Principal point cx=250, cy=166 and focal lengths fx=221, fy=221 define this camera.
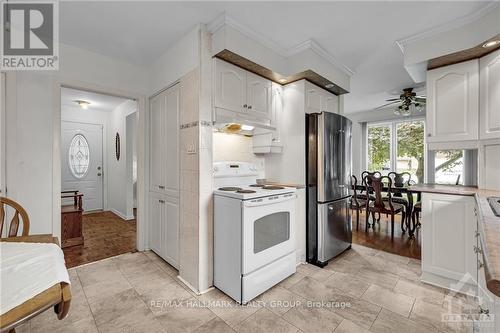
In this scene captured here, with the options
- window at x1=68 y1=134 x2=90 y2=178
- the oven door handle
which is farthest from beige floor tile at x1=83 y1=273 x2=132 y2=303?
window at x1=68 y1=134 x2=90 y2=178

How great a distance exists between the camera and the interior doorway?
4.34 m

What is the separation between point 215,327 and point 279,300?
600 mm

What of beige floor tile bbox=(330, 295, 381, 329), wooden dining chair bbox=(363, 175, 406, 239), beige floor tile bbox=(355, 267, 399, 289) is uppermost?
wooden dining chair bbox=(363, 175, 406, 239)

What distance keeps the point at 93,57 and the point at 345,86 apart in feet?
10.5

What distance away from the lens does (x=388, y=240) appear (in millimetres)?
3406

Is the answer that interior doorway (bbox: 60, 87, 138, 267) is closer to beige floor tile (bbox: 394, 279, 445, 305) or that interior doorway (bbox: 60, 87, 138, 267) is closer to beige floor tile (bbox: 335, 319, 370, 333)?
beige floor tile (bbox: 335, 319, 370, 333)

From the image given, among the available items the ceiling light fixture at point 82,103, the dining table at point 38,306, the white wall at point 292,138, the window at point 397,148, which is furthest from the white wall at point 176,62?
the window at point 397,148

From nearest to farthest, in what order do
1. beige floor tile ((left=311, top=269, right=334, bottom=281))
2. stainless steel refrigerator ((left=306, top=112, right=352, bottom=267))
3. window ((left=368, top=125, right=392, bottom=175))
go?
beige floor tile ((left=311, top=269, right=334, bottom=281)) → stainless steel refrigerator ((left=306, top=112, right=352, bottom=267)) → window ((left=368, top=125, right=392, bottom=175))

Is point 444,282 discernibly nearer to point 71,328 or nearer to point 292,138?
point 292,138

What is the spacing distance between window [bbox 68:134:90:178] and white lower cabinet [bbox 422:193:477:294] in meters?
6.32

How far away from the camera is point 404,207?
370cm

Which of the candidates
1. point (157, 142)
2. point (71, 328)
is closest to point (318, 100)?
point (157, 142)

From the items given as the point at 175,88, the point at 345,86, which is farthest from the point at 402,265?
the point at 175,88

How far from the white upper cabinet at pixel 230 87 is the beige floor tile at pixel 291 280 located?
1.82 meters
